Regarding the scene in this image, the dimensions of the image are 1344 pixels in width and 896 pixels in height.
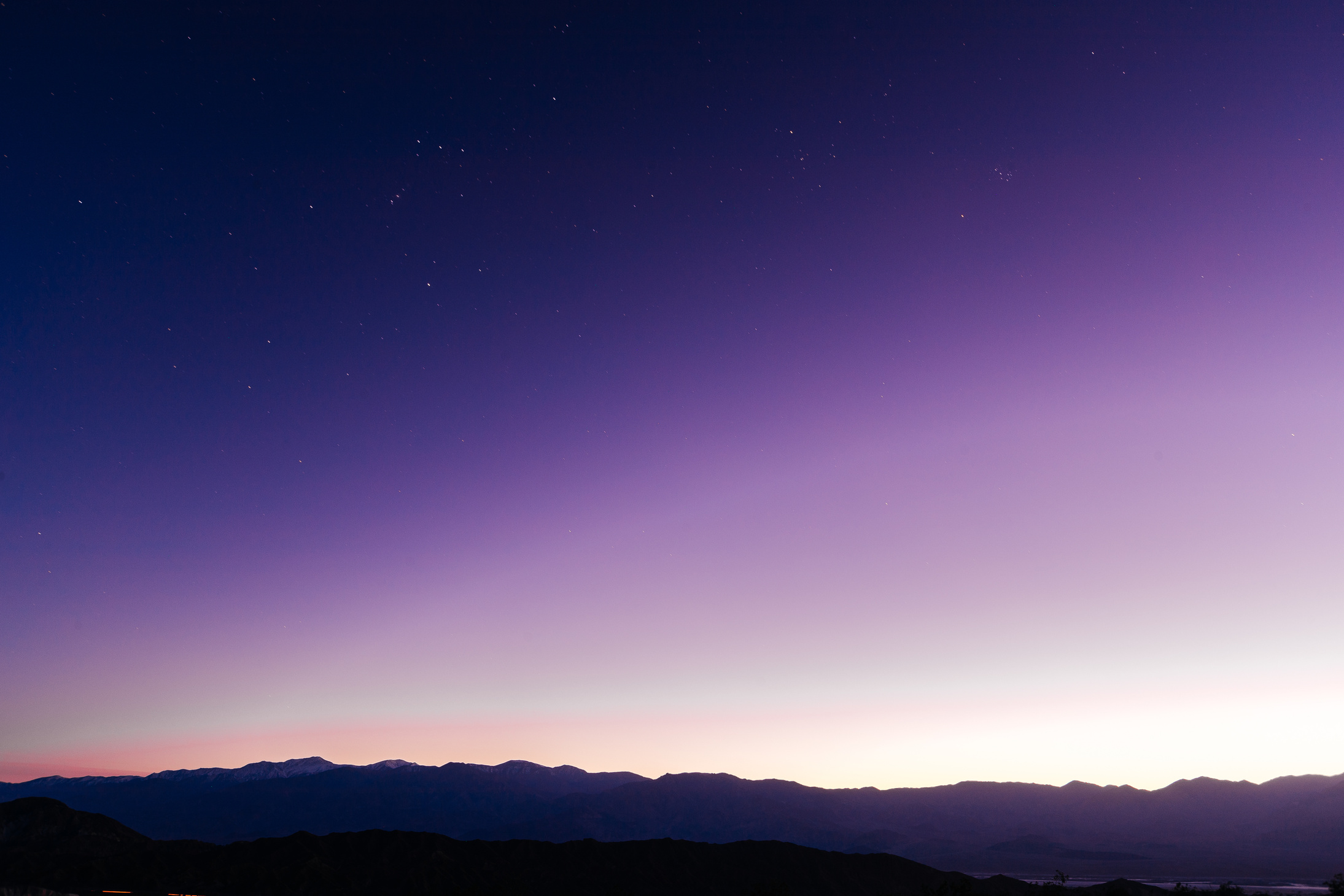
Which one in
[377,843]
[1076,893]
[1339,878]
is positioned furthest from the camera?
[377,843]

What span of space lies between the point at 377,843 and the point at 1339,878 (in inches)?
6673

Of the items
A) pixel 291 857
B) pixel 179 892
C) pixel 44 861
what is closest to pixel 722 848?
pixel 291 857

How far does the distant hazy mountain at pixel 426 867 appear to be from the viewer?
13538 cm

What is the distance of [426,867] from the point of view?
144250 mm

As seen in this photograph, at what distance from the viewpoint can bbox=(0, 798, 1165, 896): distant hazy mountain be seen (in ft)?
444

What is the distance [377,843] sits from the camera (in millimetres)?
156375

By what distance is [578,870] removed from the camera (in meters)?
157

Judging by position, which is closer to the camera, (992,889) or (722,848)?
(992,889)

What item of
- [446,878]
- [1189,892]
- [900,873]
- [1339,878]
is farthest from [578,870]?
[1339,878]

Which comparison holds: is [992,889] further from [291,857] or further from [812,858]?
[291,857]

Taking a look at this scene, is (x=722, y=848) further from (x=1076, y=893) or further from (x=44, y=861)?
(x=44, y=861)

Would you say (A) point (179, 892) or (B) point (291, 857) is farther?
(B) point (291, 857)

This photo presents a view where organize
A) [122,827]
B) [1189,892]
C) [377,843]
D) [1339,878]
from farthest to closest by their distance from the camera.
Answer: [122,827] → [377,843] → [1189,892] → [1339,878]

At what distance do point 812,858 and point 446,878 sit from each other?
76888 millimetres
